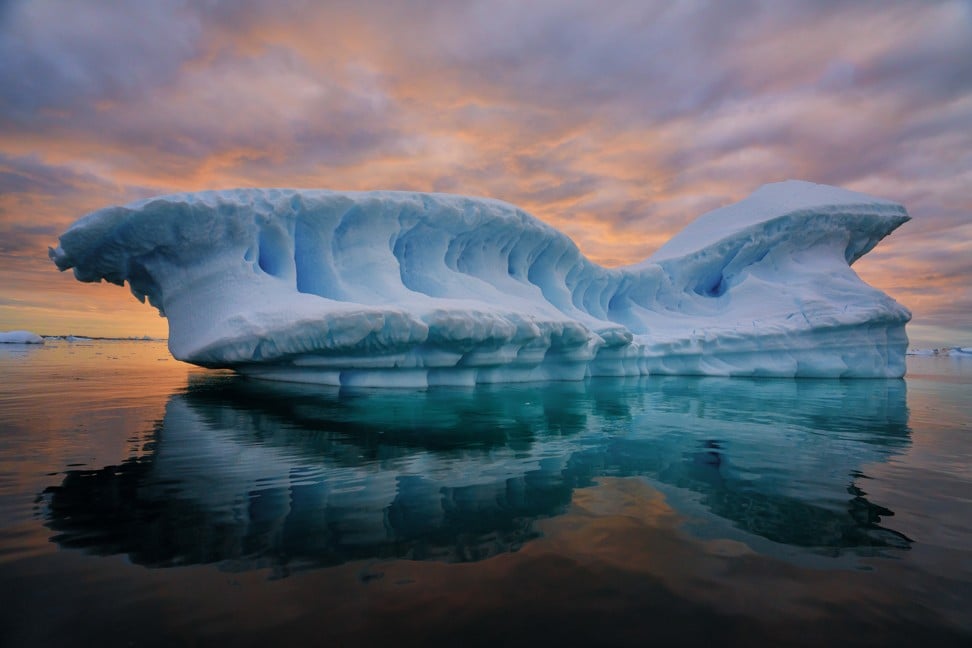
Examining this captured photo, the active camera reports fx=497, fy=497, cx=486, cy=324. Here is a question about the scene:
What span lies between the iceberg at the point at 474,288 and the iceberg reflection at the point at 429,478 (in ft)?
8.52

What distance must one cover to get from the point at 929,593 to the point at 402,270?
39.7 ft

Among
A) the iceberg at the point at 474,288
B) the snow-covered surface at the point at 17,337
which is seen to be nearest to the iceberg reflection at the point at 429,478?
the iceberg at the point at 474,288

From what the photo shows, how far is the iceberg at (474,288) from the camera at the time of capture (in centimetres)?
990

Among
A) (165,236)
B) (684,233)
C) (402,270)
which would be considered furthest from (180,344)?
(684,233)

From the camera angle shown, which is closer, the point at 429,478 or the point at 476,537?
the point at 476,537

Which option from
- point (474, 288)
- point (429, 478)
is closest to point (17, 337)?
point (474, 288)

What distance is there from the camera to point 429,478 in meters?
3.79

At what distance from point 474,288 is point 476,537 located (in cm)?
1077

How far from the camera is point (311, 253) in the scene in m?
12.0

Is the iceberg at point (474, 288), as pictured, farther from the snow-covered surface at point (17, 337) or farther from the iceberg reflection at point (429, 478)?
the snow-covered surface at point (17, 337)

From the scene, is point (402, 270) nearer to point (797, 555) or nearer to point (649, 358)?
point (649, 358)

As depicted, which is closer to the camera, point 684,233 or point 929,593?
point 929,593

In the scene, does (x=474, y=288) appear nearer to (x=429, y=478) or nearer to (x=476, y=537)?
(x=429, y=478)

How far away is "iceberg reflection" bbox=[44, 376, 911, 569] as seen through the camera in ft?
8.52
